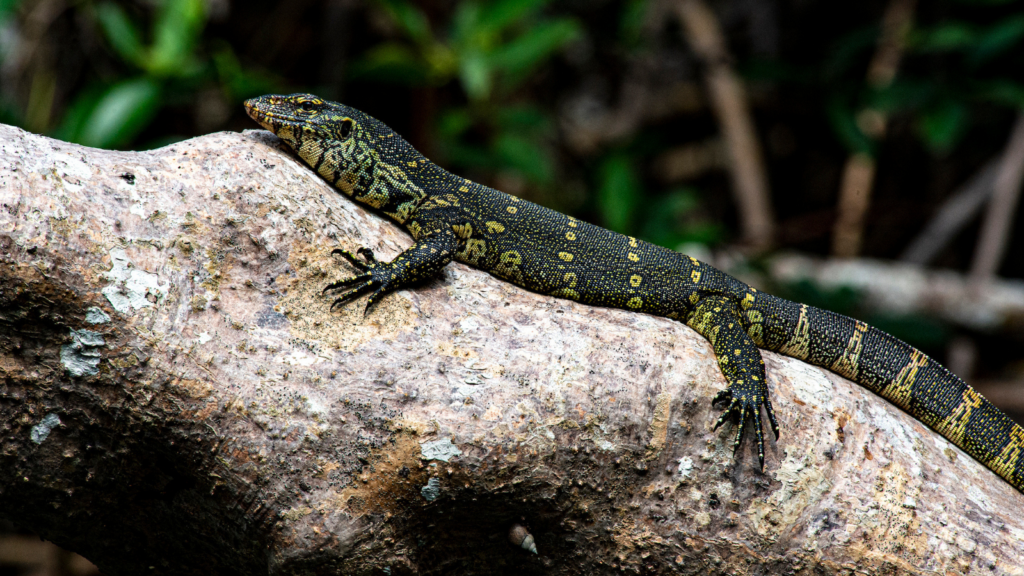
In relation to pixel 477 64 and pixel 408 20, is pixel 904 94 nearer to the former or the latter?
pixel 477 64

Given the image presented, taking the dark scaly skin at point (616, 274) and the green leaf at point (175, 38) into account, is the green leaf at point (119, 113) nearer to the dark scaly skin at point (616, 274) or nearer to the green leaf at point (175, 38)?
the green leaf at point (175, 38)

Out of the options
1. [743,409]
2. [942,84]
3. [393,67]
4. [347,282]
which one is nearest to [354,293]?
[347,282]

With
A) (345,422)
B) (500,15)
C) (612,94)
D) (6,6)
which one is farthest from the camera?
(612,94)

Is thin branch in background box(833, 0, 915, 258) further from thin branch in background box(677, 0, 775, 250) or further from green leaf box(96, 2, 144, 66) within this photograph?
green leaf box(96, 2, 144, 66)

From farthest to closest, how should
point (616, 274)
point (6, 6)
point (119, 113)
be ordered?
point (119, 113) → point (6, 6) → point (616, 274)

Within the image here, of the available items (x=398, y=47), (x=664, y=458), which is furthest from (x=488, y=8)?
(x=664, y=458)

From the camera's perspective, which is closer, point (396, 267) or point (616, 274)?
point (396, 267)

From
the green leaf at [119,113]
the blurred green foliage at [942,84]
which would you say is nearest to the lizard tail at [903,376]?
the blurred green foliage at [942,84]
